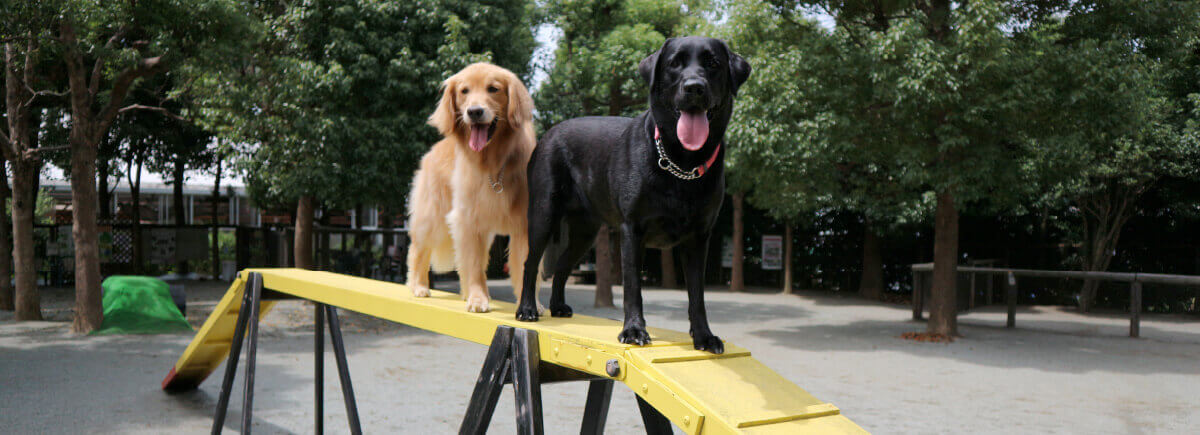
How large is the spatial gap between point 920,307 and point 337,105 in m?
11.6

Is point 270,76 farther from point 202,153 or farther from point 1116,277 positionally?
point 1116,277

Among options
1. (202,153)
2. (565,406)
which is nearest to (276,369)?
(565,406)

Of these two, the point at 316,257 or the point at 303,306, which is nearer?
the point at 303,306

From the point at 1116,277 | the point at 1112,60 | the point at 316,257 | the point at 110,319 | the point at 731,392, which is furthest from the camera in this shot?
the point at 316,257

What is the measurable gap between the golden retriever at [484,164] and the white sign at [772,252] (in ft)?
67.8

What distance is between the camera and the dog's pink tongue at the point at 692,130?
7.52 ft

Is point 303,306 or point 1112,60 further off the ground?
point 1112,60

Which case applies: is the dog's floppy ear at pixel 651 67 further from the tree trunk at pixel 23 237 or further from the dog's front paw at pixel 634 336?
the tree trunk at pixel 23 237

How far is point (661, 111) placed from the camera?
2.43 meters

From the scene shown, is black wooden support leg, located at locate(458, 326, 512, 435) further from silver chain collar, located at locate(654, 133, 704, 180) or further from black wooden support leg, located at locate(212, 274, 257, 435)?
black wooden support leg, located at locate(212, 274, 257, 435)

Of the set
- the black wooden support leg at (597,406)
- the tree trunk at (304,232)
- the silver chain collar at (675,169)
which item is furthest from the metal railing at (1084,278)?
the silver chain collar at (675,169)

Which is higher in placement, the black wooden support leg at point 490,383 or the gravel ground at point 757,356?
the black wooden support leg at point 490,383

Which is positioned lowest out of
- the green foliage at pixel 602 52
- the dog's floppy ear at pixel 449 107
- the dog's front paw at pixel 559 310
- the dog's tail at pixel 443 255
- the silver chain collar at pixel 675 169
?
the dog's front paw at pixel 559 310

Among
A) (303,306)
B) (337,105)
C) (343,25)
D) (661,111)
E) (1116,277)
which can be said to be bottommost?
(303,306)
